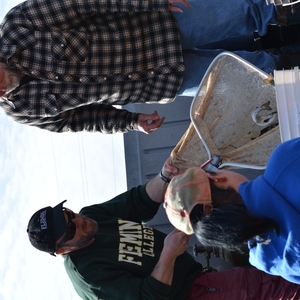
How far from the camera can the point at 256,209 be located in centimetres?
101

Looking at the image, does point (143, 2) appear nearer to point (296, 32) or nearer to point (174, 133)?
point (296, 32)

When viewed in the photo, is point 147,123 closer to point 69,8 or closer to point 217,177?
point 69,8

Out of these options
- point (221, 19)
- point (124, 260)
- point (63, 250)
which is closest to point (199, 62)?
point (221, 19)

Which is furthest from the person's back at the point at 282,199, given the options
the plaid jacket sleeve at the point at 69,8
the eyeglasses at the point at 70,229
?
the eyeglasses at the point at 70,229

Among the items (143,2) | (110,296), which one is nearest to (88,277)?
(110,296)

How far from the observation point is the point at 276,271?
46.3 inches

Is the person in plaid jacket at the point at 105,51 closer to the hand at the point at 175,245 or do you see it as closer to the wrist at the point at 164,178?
the wrist at the point at 164,178

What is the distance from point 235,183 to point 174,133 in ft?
5.62

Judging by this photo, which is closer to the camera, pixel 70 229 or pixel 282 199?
pixel 282 199

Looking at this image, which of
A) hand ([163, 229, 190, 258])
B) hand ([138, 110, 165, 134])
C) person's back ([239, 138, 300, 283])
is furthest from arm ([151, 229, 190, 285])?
person's back ([239, 138, 300, 283])

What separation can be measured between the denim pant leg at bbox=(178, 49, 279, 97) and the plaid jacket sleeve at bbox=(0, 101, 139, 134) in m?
0.34

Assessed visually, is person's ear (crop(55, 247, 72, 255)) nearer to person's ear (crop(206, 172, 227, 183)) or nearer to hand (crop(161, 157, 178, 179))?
hand (crop(161, 157, 178, 179))

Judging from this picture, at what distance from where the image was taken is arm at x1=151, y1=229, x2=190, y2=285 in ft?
5.95

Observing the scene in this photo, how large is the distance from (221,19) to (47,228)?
1.32 meters
